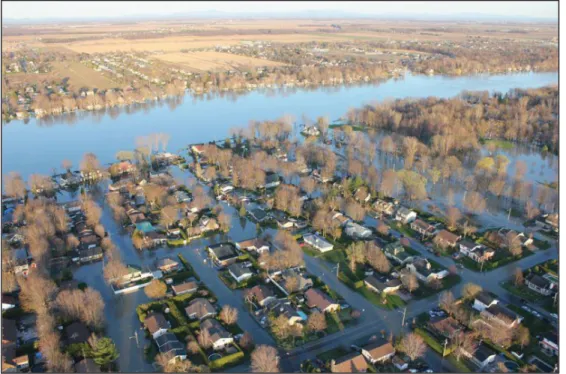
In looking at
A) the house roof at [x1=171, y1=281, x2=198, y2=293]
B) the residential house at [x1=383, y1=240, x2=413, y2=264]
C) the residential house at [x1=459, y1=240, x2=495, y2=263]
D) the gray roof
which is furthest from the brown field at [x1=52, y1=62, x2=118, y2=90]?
the residential house at [x1=459, y1=240, x2=495, y2=263]

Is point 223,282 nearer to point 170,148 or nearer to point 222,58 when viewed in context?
point 170,148

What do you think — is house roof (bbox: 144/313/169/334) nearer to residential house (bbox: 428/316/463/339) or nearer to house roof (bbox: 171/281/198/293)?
house roof (bbox: 171/281/198/293)

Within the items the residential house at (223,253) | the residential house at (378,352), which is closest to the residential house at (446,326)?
the residential house at (378,352)

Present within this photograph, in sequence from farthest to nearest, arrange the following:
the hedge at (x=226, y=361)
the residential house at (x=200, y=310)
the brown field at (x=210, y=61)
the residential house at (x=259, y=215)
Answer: the brown field at (x=210, y=61) < the residential house at (x=259, y=215) < the residential house at (x=200, y=310) < the hedge at (x=226, y=361)

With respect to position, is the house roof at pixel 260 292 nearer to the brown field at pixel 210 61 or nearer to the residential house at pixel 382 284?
the residential house at pixel 382 284

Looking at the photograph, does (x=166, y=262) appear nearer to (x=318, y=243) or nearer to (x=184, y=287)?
(x=184, y=287)

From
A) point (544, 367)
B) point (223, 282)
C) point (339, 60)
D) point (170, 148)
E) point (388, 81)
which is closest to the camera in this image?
point (544, 367)

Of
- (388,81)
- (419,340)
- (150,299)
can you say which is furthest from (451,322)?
(388,81)
